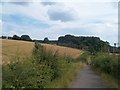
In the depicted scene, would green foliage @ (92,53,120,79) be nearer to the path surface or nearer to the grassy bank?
the grassy bank

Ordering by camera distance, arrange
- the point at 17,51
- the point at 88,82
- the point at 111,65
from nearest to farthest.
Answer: the point at 17,51
the point at 88,82
the point at 111,65

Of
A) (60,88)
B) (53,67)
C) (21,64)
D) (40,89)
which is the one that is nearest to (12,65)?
(21,64)

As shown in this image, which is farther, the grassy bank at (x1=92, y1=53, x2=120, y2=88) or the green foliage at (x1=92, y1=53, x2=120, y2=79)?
the green foliage at (x1=92, y1=53, x2=120, y2=79)

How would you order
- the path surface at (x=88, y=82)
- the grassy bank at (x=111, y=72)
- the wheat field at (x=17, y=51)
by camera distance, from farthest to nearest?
1. the path surface at (x=88, y=82)
2. the grassy bank at (x=111, y=72)
3. the wheat field at (x=17, y=51)

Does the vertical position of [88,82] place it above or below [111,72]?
below

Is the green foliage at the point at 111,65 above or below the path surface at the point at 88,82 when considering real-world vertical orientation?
above

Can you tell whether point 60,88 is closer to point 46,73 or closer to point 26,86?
point 46,73

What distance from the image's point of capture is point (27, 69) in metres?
16.5

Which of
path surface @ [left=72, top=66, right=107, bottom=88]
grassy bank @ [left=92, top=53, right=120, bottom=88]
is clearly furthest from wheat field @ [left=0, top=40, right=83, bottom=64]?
grassy bank @ [left=92, top=53, right=120, bottom=88]

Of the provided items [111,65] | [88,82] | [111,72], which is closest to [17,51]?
[88,82]

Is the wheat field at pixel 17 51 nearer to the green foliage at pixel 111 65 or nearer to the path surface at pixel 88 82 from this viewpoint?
the path surface at pixel 88 82

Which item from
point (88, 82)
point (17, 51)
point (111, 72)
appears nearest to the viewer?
point (17, 51)

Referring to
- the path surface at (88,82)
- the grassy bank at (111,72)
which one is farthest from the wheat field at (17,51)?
the grassy bank at (111,72)

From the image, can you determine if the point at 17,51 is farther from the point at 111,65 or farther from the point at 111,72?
the point at 111,65
